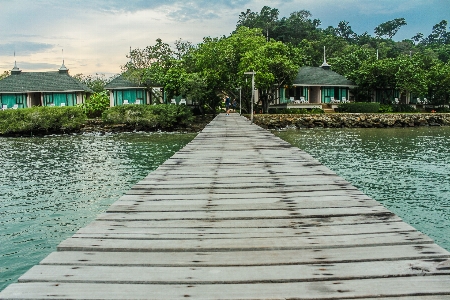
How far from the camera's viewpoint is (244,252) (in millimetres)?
2955

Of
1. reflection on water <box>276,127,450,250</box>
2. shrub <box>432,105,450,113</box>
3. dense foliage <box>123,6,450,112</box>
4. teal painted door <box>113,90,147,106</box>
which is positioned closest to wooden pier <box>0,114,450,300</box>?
reflection on water <box>276,127,450,250</box>

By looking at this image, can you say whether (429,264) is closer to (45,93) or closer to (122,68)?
(122,68)

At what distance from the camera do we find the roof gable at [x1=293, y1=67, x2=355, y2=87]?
44.4 meters

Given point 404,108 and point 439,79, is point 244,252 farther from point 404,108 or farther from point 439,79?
point 439,79

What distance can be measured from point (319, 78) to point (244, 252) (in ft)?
145

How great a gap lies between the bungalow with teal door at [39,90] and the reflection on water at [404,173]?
3008 centimetres

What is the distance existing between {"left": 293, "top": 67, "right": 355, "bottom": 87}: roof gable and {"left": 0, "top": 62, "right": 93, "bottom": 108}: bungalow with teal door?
76.7ft

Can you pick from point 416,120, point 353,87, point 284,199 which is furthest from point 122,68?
point 284,199

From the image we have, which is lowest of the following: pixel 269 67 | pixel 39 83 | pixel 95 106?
pixel 95 106

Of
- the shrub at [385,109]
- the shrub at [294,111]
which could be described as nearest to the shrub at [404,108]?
the shrub at [385,109]

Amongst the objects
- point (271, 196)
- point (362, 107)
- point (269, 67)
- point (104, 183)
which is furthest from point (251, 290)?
point (362, 107)

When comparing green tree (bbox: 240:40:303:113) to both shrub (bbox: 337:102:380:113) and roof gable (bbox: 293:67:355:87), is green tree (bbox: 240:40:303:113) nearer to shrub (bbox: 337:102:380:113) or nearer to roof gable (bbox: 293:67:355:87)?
roof gable (bbox: 293:67:355:87)

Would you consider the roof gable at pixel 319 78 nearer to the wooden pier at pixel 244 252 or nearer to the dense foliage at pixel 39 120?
the dense foliage at pixel 39 120

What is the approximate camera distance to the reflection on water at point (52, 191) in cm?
742
